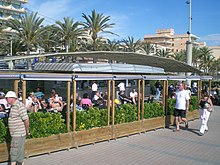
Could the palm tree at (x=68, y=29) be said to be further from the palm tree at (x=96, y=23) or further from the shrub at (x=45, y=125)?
the shrub at (x=45, y=125)

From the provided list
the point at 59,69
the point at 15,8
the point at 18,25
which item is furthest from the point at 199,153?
the point at 15,8

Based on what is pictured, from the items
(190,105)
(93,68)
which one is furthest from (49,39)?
(190,105)

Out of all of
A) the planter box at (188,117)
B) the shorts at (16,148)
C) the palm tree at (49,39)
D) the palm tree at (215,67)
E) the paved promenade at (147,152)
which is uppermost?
the palm tree at (49,39)

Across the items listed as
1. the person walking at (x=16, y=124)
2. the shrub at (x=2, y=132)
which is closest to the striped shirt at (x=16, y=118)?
the person walking at (x=16, y=124)

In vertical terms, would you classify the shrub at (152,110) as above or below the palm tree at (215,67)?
below

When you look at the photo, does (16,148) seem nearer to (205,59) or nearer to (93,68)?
(93,68)

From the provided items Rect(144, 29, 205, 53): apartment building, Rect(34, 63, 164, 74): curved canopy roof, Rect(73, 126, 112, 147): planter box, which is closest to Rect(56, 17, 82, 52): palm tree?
Rect(34, 63, 164, 74): curved canopy roof

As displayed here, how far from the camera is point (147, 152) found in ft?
28.2

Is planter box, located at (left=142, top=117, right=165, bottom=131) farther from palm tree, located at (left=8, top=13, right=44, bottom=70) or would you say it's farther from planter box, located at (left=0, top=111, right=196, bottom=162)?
palm tree, located at (left=8, top=13, right=44, bottom=70)

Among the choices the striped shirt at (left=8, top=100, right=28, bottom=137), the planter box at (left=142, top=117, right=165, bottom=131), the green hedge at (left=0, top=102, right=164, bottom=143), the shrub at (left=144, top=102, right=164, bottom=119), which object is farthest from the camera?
the shrub at (left=144, top=102, right=164, bottom=119)

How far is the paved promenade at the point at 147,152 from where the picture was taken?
24.9ft

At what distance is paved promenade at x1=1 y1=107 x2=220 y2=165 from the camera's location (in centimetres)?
760

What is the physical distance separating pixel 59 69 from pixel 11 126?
26.8 feet

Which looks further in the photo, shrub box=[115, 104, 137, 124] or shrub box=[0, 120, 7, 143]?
shrub box=[115, 104, 137, 124]
